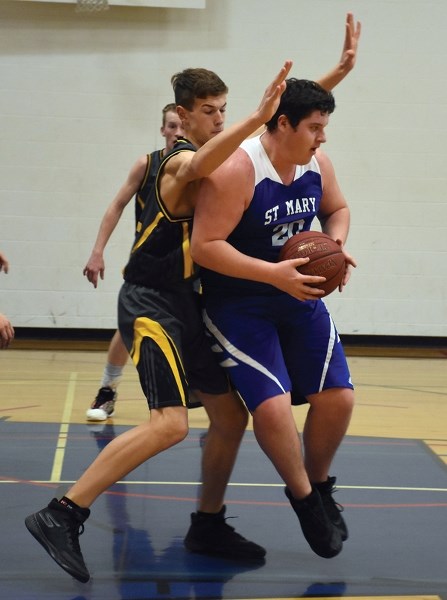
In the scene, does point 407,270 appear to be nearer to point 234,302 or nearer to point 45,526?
point 234,302

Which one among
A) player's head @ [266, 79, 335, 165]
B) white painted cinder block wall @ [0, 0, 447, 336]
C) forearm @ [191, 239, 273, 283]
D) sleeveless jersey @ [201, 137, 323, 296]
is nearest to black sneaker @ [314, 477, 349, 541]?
sleeveless jersey @ [201, 137, 323, 296]

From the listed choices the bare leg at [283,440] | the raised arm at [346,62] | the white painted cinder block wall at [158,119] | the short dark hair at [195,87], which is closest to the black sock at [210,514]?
the bare leg at [283,440]

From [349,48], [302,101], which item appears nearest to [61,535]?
[302,101]

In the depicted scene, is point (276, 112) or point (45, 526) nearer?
point (45, 526)

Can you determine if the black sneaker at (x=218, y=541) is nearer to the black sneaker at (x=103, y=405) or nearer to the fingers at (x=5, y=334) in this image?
the fingers at (x=5, y=334)

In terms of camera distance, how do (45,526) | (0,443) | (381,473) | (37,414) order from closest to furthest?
(45,526), (381,473), (0,443), (37,414)

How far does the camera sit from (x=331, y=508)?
3648mm

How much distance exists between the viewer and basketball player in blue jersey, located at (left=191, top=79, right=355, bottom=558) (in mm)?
3420

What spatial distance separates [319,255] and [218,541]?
1.20 m

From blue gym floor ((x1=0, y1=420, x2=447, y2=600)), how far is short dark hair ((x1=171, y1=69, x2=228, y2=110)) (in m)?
1.78

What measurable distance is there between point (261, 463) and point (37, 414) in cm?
187

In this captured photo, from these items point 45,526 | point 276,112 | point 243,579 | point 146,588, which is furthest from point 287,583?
point 276,112

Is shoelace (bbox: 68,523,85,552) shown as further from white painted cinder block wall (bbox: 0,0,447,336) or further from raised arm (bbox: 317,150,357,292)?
white painted cinder block wall (bbox: 0,0,447,336)

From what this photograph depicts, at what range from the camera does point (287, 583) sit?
339 cm
